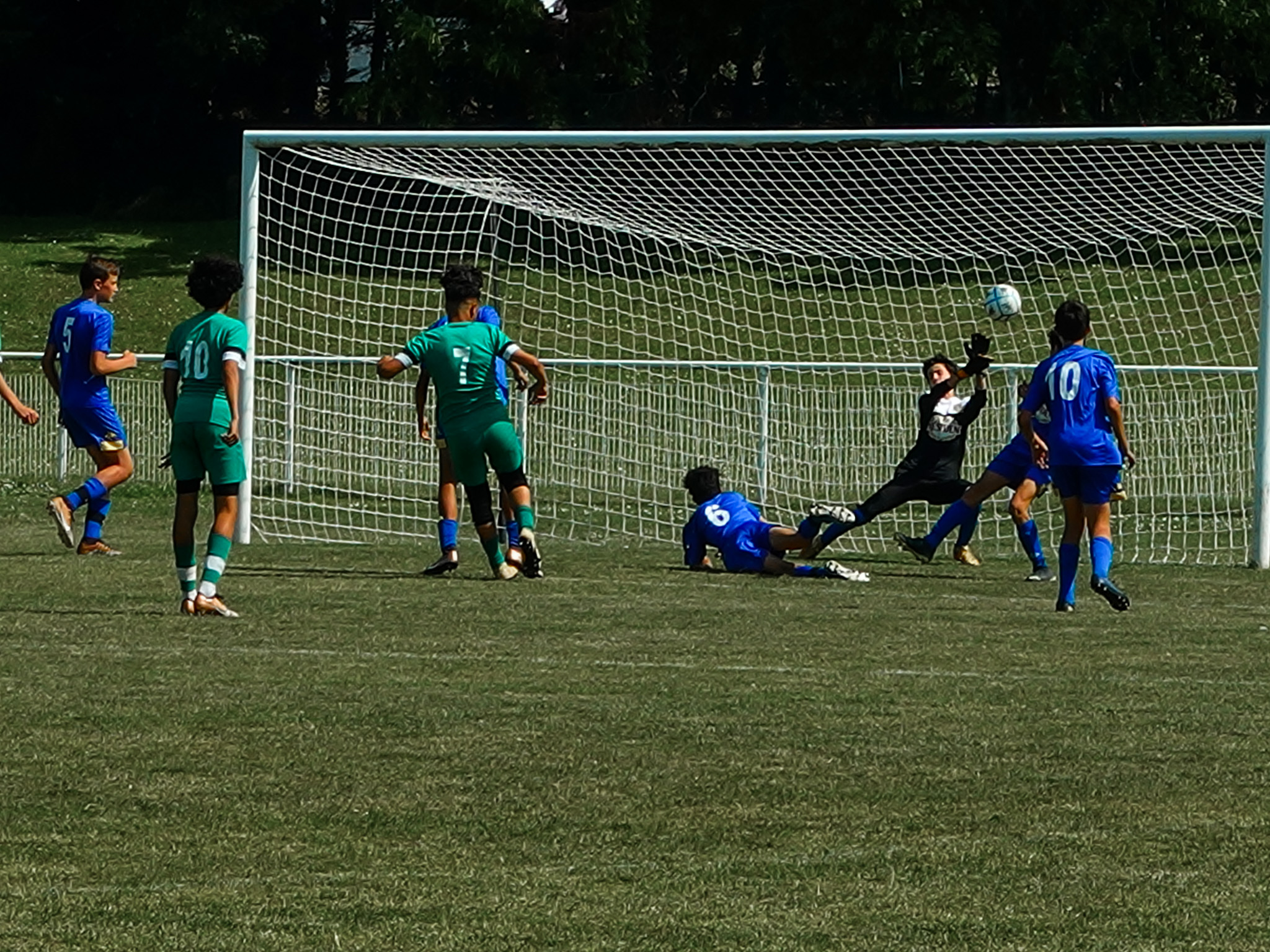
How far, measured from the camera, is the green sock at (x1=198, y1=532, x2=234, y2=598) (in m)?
10.9

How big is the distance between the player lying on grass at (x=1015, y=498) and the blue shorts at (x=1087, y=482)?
6.34 feet

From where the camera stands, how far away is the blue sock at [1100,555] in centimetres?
1153

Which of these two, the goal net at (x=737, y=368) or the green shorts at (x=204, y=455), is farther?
the goal net at (x=737, y=368)

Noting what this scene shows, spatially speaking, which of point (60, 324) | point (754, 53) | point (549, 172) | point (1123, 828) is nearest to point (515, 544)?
point (60, 324)

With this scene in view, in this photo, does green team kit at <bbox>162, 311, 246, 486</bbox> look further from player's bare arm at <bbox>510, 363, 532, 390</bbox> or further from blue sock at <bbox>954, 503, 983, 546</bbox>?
blue sock at <bbox>954, 503, 983, 546</bbox>

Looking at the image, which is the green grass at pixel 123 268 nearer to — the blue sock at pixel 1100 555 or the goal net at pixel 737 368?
the goal net at pixel 737 368

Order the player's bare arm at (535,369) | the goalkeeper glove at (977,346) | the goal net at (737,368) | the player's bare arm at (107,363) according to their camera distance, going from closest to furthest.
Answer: the player's bare arm at (535,369)
the goalkeeper glove at (977,346)
the player's bare arm at (107,363)
the goal net at (737,368)

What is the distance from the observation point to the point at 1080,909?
5301 mm

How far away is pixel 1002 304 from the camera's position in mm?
13906

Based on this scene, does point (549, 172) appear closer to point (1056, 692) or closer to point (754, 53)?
point (1056, 692)

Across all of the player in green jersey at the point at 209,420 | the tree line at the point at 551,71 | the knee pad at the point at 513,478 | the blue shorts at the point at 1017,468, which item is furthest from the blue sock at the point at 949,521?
the tree line at the point at 551,71

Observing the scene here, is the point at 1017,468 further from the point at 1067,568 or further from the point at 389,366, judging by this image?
the point at 389,366

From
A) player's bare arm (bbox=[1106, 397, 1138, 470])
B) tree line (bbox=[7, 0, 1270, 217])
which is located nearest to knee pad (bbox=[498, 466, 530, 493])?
player's bare arm (bbox=[1106, 397, 1138, 470])

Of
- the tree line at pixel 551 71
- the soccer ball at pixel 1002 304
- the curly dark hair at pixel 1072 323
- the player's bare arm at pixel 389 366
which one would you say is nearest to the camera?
the curly dark hair at pixel 1072 323
